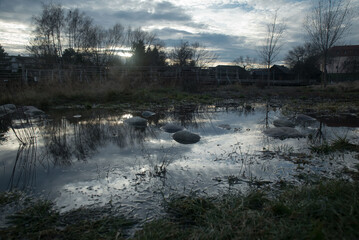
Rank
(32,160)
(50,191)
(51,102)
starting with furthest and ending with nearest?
(51,102) → (32,160) → (50,191)

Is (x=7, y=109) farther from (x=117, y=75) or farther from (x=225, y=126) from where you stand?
(x=117, y=75)

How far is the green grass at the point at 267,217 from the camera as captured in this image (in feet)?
5.88

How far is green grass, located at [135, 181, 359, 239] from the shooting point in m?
1.79

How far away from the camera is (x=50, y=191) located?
294cm

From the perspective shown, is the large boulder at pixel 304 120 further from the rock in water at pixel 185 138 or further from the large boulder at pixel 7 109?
the large boulder at pixel 7 109

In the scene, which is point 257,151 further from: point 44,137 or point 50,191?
point 44,137

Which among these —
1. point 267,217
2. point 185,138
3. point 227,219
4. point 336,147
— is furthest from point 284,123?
point 227,219

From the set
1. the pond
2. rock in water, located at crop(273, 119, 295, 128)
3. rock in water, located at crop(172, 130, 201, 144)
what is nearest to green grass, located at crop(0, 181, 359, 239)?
the pond

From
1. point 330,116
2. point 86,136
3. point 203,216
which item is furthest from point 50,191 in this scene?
point 330,116

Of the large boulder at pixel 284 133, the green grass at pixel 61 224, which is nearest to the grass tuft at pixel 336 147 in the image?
the large boulder at pixel 284 133

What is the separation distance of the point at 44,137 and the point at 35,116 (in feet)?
10.6

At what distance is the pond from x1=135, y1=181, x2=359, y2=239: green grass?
0.32m

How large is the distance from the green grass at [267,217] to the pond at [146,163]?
318 millimetres

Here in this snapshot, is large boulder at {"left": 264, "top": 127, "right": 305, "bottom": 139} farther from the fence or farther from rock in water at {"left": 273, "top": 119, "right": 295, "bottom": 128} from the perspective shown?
the fence
